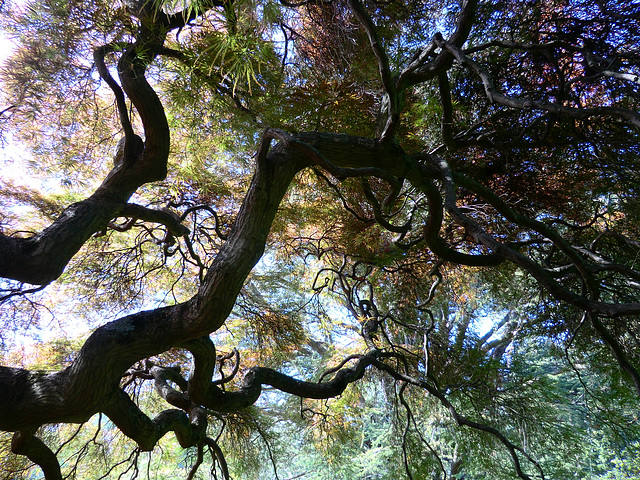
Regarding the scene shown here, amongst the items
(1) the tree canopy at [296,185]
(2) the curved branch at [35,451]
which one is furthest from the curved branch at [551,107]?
(2) the curved branch at [35,451]

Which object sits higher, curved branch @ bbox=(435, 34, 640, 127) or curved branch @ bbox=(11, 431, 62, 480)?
curved branch @ bbox=(435, 34, 640, 127)

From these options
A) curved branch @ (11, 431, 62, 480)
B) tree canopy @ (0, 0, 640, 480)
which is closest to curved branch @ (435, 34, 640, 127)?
tree canopy @ (0, 0, 640, 480)

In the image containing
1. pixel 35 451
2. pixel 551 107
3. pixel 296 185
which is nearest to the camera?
pixel 551 107

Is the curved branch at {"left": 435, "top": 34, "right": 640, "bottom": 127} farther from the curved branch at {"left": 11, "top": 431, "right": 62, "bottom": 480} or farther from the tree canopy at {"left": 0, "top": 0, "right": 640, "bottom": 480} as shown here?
the curved branch at {"left": 11, "top": 431, "right": 62, "bottom": 480}

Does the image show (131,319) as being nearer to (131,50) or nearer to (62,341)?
(131,50)

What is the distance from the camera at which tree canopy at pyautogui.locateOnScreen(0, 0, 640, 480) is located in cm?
125

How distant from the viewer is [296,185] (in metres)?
2.73

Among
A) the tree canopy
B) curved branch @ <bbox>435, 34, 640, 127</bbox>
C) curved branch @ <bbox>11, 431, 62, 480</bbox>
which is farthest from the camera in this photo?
curved branch @ <bbox>11, 431, 62, 480</bbox>

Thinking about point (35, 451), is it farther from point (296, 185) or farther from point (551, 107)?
point (551, 107)

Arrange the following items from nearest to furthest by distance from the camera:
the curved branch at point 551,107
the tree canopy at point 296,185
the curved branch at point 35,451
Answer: the curved branch at point 551,107 < the tree canopy at point 296,185 < the curved branch at point 35,451

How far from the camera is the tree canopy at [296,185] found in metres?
1.25

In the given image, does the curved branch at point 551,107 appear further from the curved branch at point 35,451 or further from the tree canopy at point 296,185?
the curved branch at point 35,451

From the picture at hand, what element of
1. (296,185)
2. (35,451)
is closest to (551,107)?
(296,185)

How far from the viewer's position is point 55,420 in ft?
3.83
